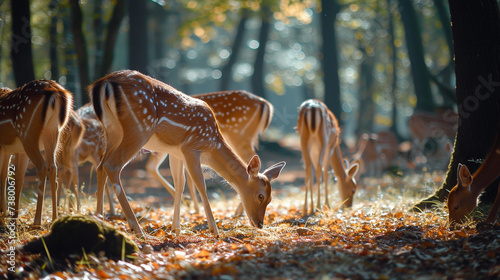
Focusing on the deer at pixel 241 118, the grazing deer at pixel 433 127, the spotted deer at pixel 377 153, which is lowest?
the spotted deer at pixel 377 153

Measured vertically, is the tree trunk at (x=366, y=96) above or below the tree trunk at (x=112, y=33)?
below

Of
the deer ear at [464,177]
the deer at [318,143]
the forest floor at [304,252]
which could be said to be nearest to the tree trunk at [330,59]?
the deer at [318,143]

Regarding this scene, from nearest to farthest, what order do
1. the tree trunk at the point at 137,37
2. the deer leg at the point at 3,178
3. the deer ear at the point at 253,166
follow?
the deer ear at the point at 253,166 < the deer leg at the point at 3,178 < the tree trunk at the point at 137,37

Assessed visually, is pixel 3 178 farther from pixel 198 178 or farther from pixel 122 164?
pixel 198 178

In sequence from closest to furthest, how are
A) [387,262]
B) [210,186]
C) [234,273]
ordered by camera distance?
[234,273] < [387,262] < [210,186]

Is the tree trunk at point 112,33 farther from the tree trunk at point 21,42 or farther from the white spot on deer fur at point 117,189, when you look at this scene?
the white spot on deer fur at point 117,189

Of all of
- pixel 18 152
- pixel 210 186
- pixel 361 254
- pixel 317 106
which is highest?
pixel 317 106

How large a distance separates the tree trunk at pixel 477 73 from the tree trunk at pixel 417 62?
12227mm

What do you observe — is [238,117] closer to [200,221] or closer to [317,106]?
[317,106]

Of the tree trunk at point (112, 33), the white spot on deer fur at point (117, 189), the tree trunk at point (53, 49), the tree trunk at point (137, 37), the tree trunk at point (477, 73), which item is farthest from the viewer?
the tree trunk at point (137, 37)

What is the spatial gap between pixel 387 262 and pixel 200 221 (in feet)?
11.6

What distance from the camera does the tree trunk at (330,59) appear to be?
2008 centimetres

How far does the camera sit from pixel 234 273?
378 cm

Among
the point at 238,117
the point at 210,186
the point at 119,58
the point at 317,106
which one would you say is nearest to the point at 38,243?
the point at 238,117
